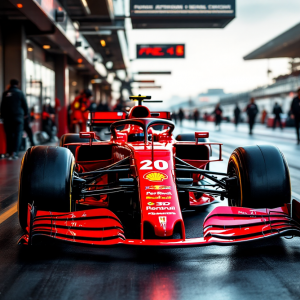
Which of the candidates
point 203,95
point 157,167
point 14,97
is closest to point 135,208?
point 157,167

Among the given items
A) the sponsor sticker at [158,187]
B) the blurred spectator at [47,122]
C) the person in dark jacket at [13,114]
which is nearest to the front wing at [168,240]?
the sponsor sticker at [158,187]

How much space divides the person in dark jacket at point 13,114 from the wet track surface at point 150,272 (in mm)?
7325

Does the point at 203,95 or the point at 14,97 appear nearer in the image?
the point at 14,97

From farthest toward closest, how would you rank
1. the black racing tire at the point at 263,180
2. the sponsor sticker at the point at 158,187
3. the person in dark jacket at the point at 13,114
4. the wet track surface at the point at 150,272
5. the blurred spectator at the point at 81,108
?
1. the blurred spectator at the point at 81,108
2. the person in dark jacket at the point at 13,114
3. the black racing tire at the point at 263,180
4. the sponsor sticker at the point at 158,187
5. the wet track surface at the point at 150,272

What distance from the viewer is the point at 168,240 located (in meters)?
3.36

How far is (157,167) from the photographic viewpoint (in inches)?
159

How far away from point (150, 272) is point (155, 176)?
97 cm

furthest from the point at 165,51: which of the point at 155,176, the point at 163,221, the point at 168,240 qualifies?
the point at 168,240

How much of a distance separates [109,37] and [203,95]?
148 meters

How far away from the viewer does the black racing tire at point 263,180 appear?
13.5 feet

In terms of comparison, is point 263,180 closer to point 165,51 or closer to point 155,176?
point 155,176

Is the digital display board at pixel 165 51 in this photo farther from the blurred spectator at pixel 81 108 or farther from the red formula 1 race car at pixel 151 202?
the red formula 1 race car at pixel 151 202

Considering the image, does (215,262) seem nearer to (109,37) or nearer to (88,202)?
(88,202)

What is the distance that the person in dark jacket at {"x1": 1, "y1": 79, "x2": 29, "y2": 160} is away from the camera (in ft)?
36.2
